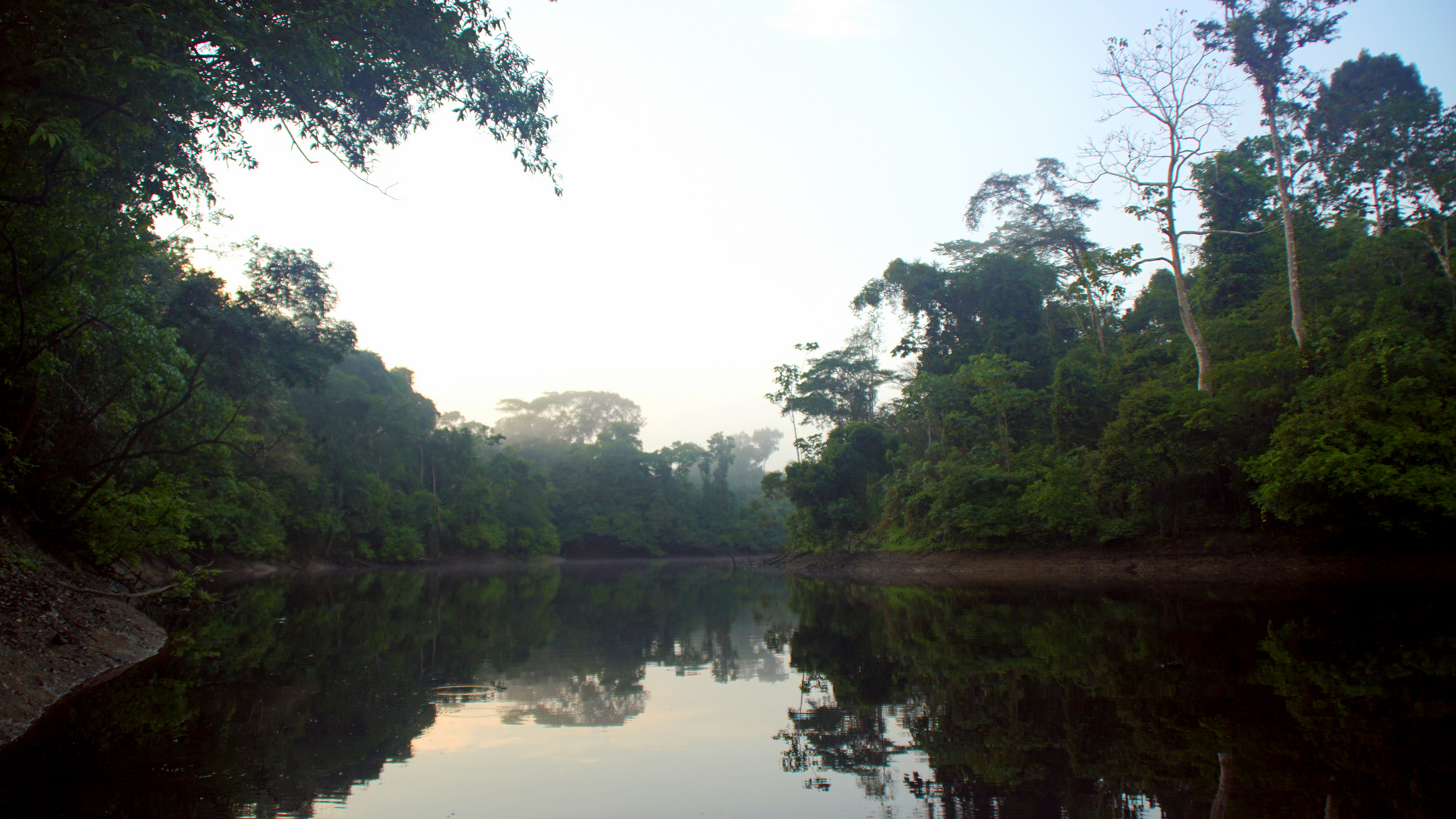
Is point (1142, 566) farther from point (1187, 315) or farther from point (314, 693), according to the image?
point (314, 693)

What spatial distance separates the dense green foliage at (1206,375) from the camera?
1620 centimetres

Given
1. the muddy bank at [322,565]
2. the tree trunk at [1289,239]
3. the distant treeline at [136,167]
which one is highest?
the tree trunk at [1289,239]

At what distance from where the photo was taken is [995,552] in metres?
25.5

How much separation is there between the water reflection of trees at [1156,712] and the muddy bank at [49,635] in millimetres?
5900

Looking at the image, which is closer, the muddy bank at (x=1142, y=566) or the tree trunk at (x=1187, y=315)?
the muddy bank at (x=1142, y=566)

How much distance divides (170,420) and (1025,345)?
110 feet

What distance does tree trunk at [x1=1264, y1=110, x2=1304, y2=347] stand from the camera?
2020cm

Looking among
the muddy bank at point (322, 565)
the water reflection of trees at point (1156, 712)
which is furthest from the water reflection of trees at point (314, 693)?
the muddy bank at point (322, 565)

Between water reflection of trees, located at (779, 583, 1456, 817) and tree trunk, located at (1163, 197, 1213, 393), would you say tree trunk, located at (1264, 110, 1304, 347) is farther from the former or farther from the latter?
water reflection of trees, located at (779, 583, 1456, 817)

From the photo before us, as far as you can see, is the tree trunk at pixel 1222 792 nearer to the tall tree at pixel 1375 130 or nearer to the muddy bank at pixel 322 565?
the muddy bank at pixel 322 565

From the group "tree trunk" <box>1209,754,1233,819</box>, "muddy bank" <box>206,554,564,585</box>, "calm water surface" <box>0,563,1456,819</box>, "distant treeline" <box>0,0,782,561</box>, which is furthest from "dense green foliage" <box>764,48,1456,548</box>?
"muddy bank" <box>206,554,564,585</box>

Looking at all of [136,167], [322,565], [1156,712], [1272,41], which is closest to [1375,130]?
[1272,41]

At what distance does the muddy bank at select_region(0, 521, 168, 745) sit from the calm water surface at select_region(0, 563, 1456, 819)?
0.95 ft

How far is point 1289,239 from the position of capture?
69.5 ft
